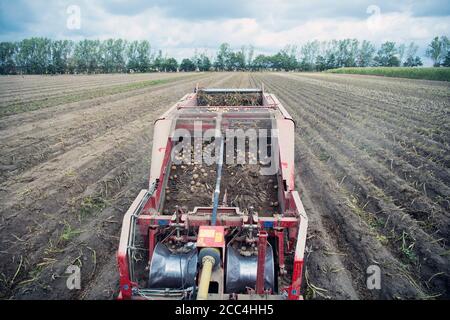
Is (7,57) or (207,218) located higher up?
(7,57)

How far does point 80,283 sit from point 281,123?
9.72ft

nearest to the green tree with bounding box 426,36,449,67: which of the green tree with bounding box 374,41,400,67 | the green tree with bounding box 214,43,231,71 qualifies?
the green tree with bounding box 374,41,400,67

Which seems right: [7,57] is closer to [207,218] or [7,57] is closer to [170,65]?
[170,65]

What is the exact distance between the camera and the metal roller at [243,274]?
2.65m

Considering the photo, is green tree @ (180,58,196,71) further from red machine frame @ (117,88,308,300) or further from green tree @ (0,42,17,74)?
red machine frame @ (117,88,308,300)

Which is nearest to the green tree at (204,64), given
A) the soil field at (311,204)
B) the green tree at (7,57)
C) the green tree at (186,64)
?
the green tree at (186,64)

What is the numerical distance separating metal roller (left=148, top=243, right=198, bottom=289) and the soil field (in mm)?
692

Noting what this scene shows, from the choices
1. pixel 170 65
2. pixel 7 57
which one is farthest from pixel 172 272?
pixel 7 57

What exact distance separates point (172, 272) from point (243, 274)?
2.10ft

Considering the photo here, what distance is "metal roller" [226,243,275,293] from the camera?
265 centimetres

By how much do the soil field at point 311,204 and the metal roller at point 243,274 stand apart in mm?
673

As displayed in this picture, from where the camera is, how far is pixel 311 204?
4957 mm
